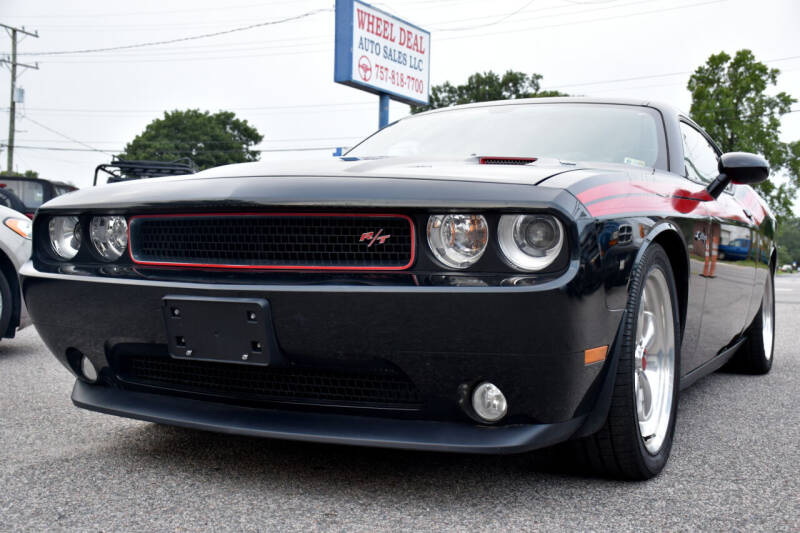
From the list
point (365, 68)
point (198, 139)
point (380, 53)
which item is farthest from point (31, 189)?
point (198, 139)

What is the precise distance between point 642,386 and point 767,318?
8.73 ft

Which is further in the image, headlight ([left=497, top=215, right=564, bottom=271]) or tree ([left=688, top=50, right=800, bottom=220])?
tree ([left=688, top=50, right=800, bottom=220])

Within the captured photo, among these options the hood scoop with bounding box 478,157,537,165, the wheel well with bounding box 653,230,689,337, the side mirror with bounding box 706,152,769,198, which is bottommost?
the wheel well with bounding box 653,230,689,337

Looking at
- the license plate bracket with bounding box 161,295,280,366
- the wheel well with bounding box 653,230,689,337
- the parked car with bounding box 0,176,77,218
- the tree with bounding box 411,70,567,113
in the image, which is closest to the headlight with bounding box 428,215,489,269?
the license plate bracket with bounding box 161,295,280,366

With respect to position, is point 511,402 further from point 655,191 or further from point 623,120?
point 623,120

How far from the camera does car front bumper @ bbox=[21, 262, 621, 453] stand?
1907 mm

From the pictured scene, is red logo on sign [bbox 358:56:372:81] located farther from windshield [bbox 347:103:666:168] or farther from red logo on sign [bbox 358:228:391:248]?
red logo on sign [bbox 358:228:391:248]

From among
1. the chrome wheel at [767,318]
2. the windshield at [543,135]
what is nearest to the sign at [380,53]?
the chrome wheel at [767,318]

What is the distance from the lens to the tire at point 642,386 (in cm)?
218

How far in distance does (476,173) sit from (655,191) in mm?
703

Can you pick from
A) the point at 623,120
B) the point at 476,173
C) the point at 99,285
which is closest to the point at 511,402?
the point at 476,173

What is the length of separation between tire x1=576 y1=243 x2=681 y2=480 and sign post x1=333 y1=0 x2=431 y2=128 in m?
14.7

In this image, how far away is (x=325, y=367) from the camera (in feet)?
6.84

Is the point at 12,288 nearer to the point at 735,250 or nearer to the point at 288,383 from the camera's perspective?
the point at 288,383
